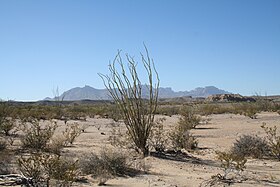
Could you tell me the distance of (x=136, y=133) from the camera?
1170 centimetres

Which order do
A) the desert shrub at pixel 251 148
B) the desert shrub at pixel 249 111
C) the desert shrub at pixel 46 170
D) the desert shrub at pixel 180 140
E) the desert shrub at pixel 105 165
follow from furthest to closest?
the desert shrub at pixel 249 111
the desert shrub at pixel 180 140
the desert shrub at pixel 251 148
the desert shrub at pixel 105 165
the desert shrub at pixel 46 170

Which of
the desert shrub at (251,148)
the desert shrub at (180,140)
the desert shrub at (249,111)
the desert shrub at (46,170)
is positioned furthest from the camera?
the desert shrub at (249,111)

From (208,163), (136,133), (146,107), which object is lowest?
(208,163)

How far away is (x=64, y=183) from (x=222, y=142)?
A: 1058 centimetres

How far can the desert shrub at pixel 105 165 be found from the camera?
8.47 metres

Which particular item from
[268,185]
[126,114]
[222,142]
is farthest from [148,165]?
[222,142]

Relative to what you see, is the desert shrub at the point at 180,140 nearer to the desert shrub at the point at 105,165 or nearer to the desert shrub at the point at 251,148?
the desert shrub at the point at 251,148

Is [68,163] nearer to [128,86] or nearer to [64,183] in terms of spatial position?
[64,183]

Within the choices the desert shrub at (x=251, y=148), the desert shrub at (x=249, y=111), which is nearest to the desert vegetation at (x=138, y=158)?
the desert shrub at (x=251, y=148)

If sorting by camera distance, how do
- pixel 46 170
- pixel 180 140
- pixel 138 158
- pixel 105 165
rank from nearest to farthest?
pixel 46 170 < pixel 105 165 < pixel 138 158 < pixel 180 140

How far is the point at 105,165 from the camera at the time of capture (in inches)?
341

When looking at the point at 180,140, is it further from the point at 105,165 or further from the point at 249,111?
the point at 249,111

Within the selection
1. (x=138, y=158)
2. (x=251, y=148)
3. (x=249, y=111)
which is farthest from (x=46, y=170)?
(x=249, y=111)

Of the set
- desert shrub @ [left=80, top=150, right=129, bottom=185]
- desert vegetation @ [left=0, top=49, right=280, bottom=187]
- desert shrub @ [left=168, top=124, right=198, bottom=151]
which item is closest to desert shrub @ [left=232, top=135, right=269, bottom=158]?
desert vegetation @ [left=0, top=49, right=280, bottom=187]
